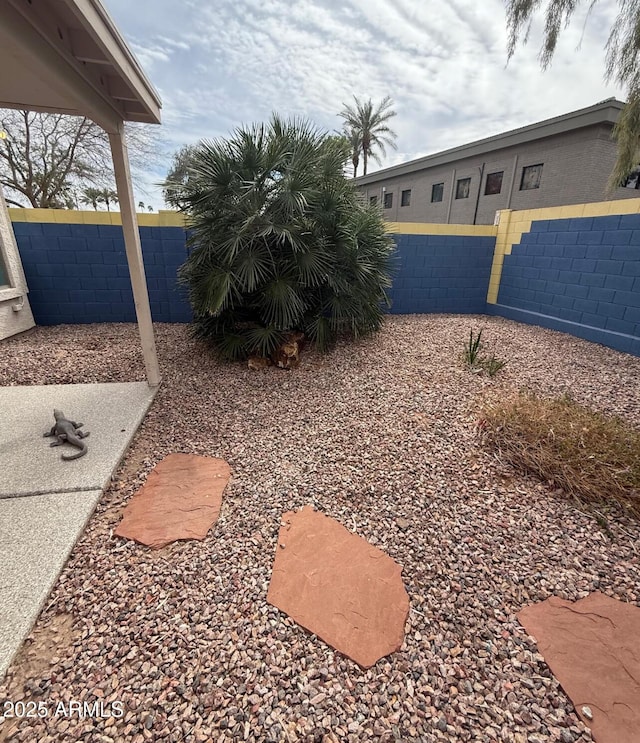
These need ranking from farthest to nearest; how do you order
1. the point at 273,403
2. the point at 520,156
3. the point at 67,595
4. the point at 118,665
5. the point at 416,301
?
the point at 520,156 < the point at 416,301 < the point at 273,403 < the point at 67,595 < the point at 118,665

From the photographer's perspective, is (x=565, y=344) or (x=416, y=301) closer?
(x=565, y=344)

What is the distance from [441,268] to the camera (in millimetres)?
6641

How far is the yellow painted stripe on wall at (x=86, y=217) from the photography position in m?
4.95

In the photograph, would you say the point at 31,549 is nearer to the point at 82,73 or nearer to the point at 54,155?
the point at 82,73

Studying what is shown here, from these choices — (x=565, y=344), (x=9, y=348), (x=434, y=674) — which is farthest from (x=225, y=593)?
(x=565, y=344)

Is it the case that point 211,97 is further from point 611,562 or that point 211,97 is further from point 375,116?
point 375,116

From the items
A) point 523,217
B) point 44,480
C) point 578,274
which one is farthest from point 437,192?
point 44,480

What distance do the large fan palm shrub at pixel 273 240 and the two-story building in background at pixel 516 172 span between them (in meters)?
5.60

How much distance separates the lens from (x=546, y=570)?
1.66 metres

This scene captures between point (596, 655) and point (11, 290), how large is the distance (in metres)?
6.47

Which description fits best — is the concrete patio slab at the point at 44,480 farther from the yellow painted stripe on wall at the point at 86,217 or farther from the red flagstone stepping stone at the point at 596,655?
the yellow painted stripe on wall at the point at 86,217

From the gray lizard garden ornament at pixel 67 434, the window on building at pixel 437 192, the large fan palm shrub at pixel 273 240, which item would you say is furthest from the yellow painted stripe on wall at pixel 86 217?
the window on building at pixel 437 192

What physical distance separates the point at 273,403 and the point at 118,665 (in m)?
2.15

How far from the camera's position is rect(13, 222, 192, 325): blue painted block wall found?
16.8ft
